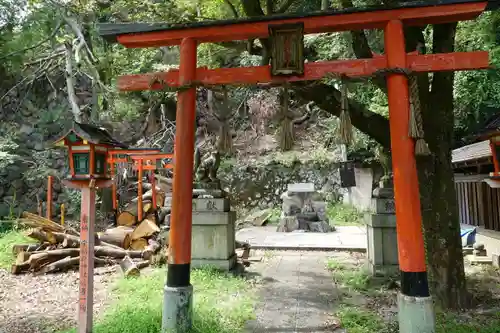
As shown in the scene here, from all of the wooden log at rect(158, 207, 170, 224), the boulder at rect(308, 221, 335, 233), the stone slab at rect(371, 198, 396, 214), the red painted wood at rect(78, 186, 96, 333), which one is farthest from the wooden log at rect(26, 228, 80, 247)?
the boulder at rect(308, 221, 335, 233)

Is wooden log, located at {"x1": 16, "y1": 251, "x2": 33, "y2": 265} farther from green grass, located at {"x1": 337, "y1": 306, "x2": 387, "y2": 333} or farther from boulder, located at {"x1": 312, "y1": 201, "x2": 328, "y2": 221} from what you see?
boulder, located at {"x1": 312, "y1": 201, "x2": 328, "y2": 221}

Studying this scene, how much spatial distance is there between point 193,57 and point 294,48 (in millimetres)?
1550

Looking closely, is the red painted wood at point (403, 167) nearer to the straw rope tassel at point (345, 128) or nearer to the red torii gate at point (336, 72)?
the red torii gate at point (336, 72)

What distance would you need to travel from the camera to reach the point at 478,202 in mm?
9617

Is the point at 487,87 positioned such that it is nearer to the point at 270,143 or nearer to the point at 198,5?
the point at 198,5

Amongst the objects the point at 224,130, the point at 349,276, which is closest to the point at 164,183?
the point at 349,276

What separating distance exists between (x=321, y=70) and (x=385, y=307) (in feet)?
13.6

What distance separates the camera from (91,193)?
16.7 feet

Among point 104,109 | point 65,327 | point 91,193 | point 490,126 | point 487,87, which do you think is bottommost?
point 65,327

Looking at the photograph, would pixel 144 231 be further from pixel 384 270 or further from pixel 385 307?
pixel 385 307

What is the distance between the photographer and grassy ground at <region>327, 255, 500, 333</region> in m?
5.19

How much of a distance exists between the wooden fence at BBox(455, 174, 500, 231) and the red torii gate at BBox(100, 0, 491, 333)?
17.3ft

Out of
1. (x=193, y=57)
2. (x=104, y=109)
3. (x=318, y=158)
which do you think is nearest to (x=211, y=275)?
(x=193, y=57)

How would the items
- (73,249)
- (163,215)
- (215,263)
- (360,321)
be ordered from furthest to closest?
1. (163,215)
2. (73,249)
3. (215,263)
4. (360,321)
